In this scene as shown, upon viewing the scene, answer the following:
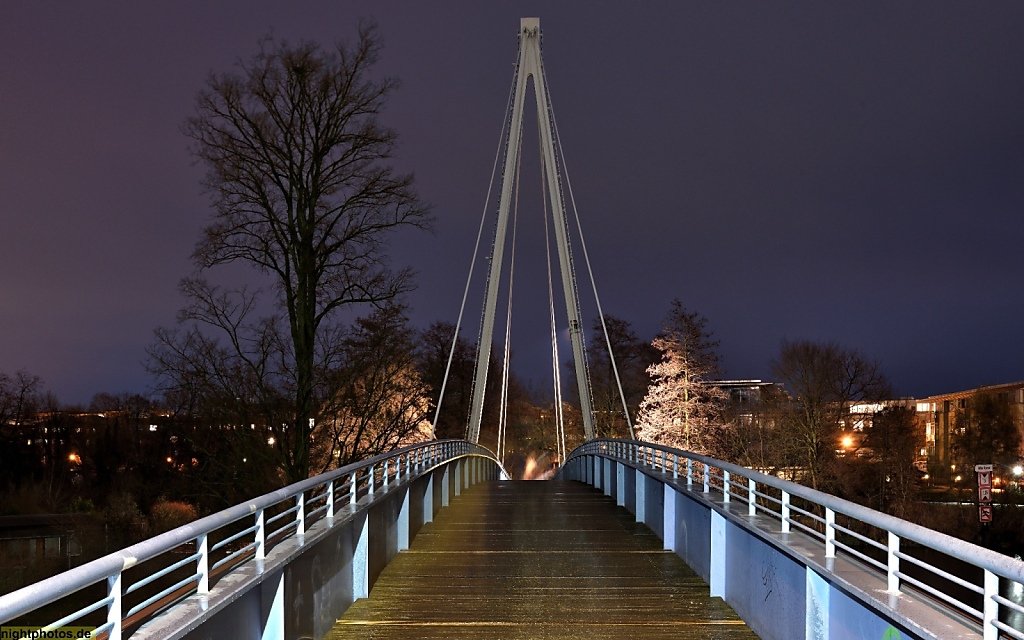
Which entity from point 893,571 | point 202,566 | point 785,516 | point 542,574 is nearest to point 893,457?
point 542,574

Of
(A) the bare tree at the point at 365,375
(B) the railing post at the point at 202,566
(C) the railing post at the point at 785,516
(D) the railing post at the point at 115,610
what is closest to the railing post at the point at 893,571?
(C) the railing post at the point at 785,516

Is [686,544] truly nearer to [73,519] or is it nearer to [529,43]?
[529,43]

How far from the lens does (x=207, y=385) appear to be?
18297 millimetres

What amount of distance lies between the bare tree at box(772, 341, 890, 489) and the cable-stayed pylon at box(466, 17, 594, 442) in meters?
14.8

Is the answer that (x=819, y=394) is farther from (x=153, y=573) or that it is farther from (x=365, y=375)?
(x=153, y=573)

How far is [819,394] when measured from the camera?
4922 cm

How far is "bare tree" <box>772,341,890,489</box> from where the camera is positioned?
4675 centimetres

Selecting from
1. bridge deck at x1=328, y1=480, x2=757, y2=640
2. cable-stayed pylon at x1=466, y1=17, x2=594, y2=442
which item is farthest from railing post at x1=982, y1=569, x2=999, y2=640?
cable-stayed pylon at x1=466, y1=17, x2=594, y2=442

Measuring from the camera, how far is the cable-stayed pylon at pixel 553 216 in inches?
1407

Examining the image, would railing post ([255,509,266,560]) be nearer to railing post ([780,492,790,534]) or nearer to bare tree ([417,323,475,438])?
railing post ([780,492,790,534])

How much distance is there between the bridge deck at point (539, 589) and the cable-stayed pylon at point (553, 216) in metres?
20.0

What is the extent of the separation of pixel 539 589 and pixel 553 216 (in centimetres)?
2752

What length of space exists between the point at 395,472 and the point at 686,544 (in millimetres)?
4086

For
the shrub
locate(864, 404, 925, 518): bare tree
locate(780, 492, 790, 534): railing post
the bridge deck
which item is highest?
locate(780, 492, 790, 534): railing post
